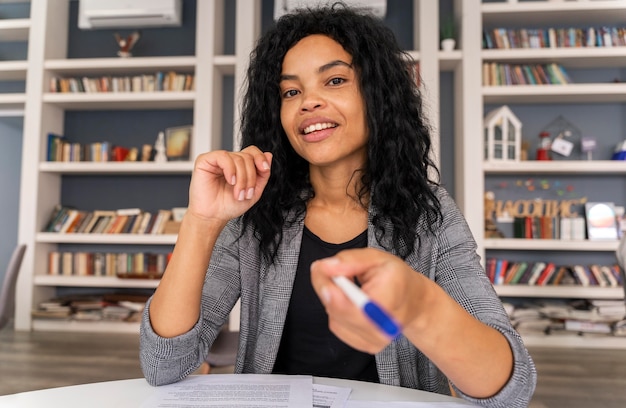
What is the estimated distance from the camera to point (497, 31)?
11.9ft

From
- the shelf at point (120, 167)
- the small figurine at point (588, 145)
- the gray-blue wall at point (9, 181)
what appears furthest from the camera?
the gray-blue wall at point (9, 181)

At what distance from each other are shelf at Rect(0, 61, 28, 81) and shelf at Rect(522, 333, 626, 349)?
463 centimetres

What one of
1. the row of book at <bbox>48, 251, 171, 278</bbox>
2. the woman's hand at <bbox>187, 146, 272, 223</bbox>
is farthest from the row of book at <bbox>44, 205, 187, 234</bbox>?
the woman's hand at <bbox>187, 146, 272, 223</bbox>

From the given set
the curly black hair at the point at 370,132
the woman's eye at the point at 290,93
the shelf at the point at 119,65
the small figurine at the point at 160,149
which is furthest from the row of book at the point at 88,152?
the woman's eye at the point at 290,93

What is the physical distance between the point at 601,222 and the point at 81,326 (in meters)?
4.25

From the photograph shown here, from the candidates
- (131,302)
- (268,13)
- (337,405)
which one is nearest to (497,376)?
(337,405)

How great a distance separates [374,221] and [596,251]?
11.2ft

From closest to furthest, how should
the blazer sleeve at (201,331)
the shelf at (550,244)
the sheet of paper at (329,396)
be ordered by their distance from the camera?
1. the sheet of paper at (329,396)
2. the blazer sleeve at (201,331)
3. the shelf at (550,244)

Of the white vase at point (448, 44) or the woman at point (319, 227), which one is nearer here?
the woman at point (319, 227)

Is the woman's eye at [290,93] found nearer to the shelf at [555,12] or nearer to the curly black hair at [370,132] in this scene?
the curly black hair at [370,132]

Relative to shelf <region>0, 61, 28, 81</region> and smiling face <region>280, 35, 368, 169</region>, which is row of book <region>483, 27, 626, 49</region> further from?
shelf <region>0, 61, 28, 81</region>

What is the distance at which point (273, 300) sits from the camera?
1.03 metres

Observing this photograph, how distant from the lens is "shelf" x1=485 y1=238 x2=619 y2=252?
338cm

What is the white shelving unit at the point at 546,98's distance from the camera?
341cm
